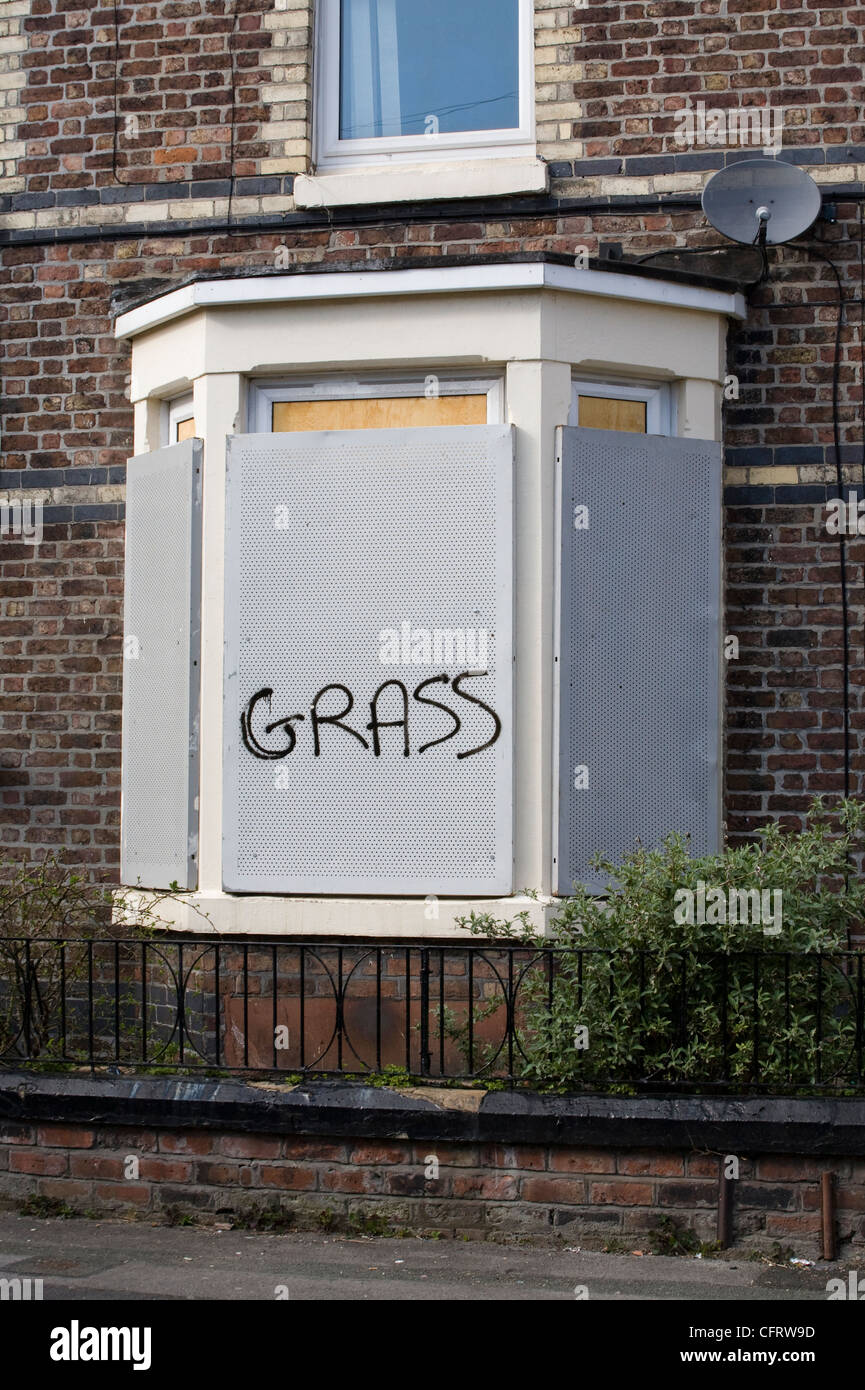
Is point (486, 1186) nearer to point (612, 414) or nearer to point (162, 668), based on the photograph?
point (162, 668)

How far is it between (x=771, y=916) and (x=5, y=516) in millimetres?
4543

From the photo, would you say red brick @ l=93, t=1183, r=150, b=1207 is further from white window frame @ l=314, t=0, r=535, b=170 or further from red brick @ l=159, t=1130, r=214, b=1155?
white window frame @ l=314, t=0, r=535, b=170

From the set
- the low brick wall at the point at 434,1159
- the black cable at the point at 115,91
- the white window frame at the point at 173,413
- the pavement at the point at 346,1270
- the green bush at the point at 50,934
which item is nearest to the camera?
the pavement at the point at 346,1270

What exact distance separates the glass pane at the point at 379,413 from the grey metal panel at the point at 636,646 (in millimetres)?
517

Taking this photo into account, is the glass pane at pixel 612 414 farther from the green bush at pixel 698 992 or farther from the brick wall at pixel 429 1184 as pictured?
the brick wall at pixel 429 1184

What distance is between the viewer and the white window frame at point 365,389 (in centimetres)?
706

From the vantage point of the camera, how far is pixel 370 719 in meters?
6.84

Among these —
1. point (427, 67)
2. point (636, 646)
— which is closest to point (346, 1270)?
point (636, 646)

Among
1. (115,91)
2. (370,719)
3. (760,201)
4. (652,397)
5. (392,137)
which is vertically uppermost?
(115,91)

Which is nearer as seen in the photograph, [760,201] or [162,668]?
[760,201]

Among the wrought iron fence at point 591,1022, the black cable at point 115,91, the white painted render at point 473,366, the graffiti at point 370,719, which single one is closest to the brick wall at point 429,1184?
the wrought iron fence at point 591,1022

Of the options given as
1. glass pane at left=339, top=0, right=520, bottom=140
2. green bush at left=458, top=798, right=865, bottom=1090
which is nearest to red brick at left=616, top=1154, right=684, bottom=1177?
green bush at left=458, top=798, right=865, bottom=1090

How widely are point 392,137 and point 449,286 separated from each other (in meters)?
1.36

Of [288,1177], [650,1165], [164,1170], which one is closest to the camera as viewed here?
[650,1165]
